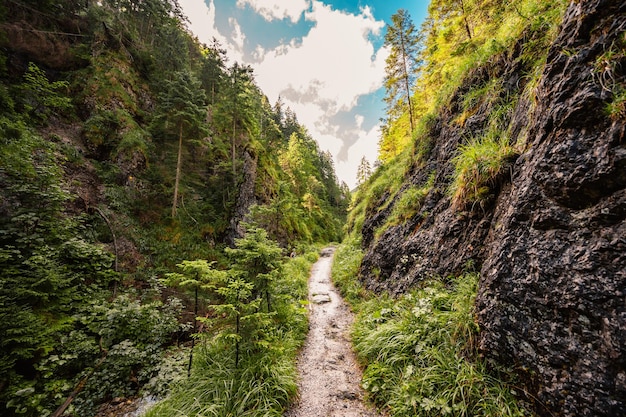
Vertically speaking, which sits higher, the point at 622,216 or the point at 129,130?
the point at 129,130

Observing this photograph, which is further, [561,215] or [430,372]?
[430,372]

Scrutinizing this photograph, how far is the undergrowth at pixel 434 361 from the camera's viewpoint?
10.6 ft

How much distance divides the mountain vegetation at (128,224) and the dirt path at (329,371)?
45 cm

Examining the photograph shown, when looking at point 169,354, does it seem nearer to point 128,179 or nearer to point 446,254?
point 446,254

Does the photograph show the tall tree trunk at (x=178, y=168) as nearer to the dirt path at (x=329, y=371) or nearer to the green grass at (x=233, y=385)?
the dirt path at (x=329, y=371)

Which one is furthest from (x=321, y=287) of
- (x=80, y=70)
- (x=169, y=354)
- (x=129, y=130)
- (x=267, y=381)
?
(x=80, y=70)

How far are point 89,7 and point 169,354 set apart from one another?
83.7 ft

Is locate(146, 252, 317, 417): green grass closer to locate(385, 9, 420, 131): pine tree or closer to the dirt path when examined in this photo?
the dirt path

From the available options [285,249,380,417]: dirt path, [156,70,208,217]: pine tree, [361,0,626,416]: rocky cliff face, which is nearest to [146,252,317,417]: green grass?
[285,249,380,417]: dirt path

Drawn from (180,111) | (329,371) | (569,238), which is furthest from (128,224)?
(569,238)

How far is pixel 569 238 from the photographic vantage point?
2.90 meters

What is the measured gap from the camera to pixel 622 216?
97.7 inches

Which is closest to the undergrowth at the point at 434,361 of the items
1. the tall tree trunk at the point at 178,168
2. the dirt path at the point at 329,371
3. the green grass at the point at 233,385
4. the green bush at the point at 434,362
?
the green bush at the point at 434,362

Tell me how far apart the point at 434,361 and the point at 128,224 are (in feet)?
51.6
